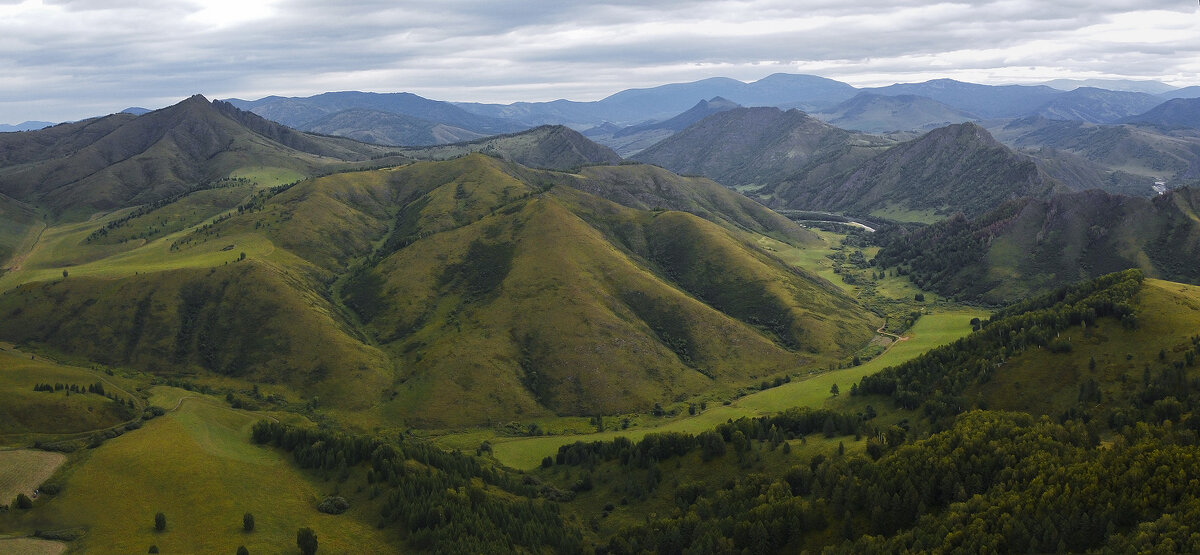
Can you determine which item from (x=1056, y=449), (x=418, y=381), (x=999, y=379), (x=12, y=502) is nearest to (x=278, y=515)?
(x=12, y=502)

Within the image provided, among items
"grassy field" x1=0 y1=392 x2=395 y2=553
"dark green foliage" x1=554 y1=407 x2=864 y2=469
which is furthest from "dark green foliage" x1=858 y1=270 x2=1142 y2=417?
"grassy field" x1=0 y1=392 x2=395 y2=553

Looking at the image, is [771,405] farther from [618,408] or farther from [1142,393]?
[1142,393]

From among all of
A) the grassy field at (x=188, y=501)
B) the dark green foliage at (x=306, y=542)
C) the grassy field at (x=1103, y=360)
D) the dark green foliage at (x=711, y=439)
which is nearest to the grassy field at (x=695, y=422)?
the dark green foliage at (x=711, y=439)

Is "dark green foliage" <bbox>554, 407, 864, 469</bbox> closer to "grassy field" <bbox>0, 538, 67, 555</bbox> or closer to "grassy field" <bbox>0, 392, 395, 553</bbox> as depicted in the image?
"grassy field" <bbox>0, 392, 395, 553</bbox>

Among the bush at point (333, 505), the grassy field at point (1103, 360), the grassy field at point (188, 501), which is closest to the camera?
the grassy field at point (188, 501)

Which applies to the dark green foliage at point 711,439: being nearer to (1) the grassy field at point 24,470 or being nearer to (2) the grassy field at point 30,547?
(2) the grassy field at point 30,547

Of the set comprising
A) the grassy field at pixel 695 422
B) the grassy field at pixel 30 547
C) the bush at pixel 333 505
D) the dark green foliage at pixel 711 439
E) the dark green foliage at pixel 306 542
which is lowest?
the grassy field at pixel 695 422
